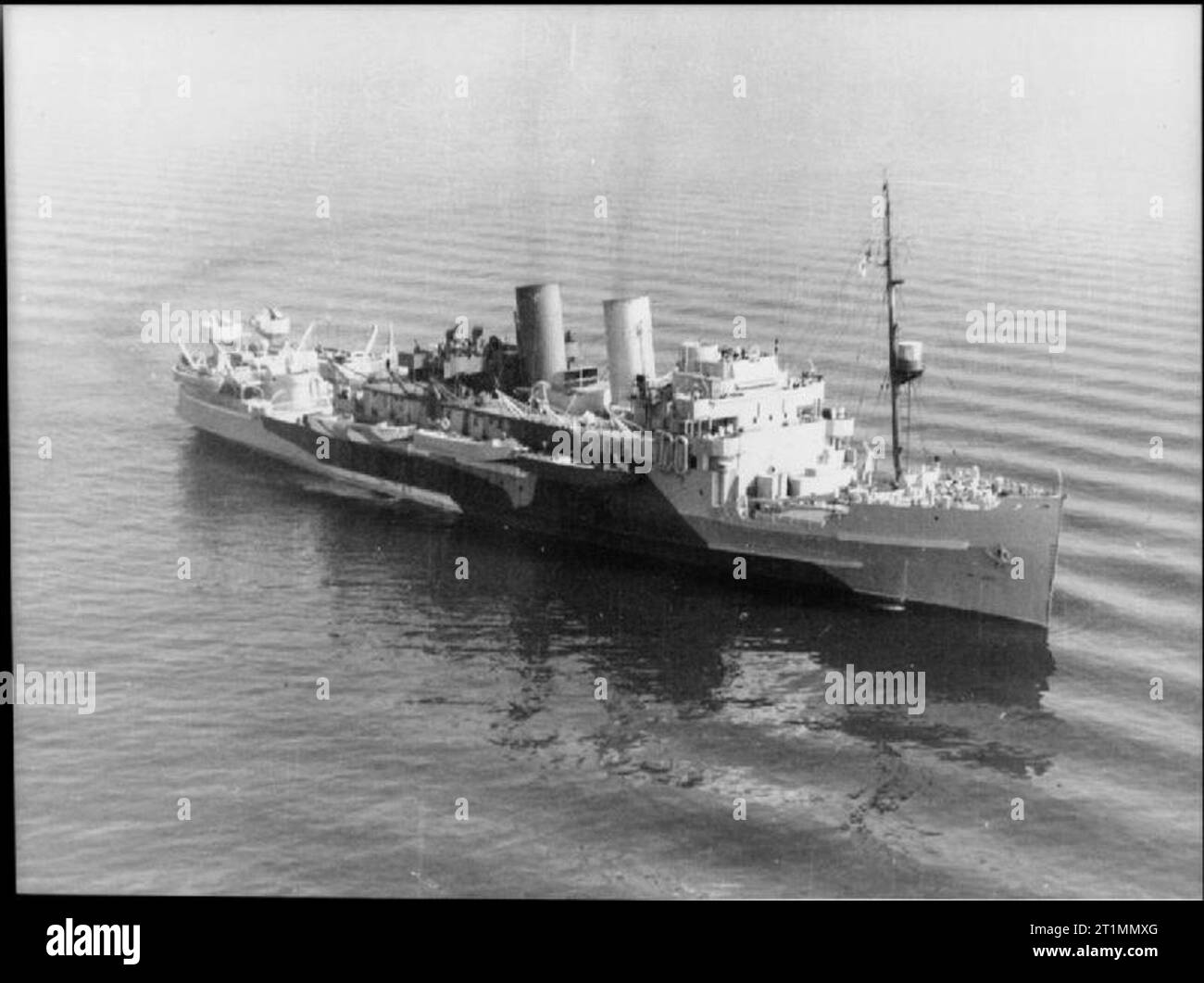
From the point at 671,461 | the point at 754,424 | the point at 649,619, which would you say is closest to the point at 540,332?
the point at 671,461

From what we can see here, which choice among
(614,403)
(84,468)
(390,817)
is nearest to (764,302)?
(614,403)

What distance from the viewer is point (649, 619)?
29.5 m

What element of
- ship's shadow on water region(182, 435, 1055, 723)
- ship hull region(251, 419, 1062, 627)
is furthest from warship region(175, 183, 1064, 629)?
ship's shadow on water region(182, 435, 1055, 723)

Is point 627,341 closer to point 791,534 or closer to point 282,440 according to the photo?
point 791,534

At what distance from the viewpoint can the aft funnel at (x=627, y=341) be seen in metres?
34.8

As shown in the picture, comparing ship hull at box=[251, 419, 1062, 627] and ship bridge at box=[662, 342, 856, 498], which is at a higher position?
ship bridge at box=[662, 342, 856, 498]

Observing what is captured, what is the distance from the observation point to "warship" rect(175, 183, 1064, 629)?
2961 cm

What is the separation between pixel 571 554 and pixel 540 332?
19.5ft

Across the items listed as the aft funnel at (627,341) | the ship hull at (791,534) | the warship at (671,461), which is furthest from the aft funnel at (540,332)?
the ship hull at (791,534)

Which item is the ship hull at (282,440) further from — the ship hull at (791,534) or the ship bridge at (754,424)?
the ship bridge at (754,424)

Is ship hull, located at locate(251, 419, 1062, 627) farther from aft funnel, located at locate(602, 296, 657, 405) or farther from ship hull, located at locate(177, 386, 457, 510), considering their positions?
aft funnel, located at locate(602, 296, 657, 405)

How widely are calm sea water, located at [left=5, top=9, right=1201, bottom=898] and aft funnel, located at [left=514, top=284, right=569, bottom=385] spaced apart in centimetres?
439

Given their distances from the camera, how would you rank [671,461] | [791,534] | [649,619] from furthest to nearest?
[671,461]
[791,534]
[649,619]

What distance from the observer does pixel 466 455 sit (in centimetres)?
3578
